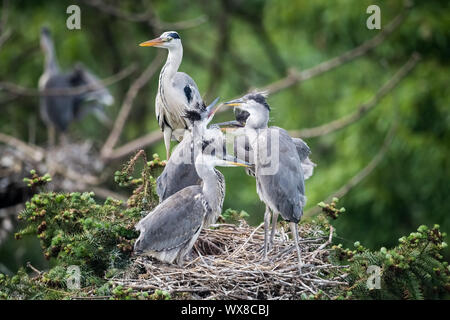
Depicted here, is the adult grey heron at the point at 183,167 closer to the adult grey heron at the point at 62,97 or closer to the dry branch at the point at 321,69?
the dry branch at the point at 321,69

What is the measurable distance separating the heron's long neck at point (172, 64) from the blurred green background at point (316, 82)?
9.01 ft

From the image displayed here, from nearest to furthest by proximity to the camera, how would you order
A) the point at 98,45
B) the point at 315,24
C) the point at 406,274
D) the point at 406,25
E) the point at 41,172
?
the point at 406,274, the point at 41,172, the point at 406,25, the point at 315,24, the point at 98,45

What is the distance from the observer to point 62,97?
1131 cm

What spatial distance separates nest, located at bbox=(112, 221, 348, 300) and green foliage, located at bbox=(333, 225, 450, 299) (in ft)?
0.43

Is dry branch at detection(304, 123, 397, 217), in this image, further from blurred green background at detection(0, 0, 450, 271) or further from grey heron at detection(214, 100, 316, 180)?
grey heron at detection(214, 100, 316, 180)

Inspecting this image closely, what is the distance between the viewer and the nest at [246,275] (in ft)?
15.5

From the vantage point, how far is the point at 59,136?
427 inches

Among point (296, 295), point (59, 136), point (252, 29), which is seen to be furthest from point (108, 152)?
point (252, 29)

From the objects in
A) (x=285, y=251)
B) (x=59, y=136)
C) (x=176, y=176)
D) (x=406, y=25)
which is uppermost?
(x=406, y=25)

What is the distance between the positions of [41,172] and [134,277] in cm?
406

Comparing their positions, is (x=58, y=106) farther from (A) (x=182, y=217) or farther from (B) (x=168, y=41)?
(A) (x=182, y=217)

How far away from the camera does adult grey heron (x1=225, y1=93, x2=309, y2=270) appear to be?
495 cm

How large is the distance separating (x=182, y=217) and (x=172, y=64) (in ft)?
5.85

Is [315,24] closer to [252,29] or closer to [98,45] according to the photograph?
[252,29]
